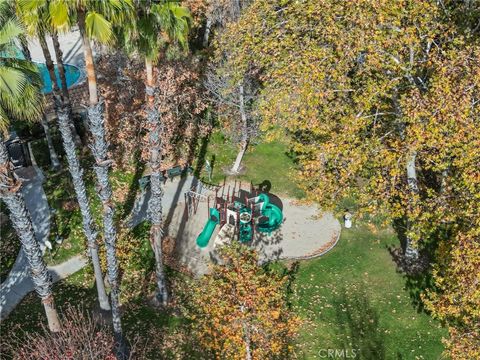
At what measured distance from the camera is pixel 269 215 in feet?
79.5

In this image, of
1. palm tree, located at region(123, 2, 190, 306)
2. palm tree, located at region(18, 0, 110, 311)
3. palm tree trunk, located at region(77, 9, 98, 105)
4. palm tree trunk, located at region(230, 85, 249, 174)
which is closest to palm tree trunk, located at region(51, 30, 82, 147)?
palm tree, located at region(18, 0, 110, 311)

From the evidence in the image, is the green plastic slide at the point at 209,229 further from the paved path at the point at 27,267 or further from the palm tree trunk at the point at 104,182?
the palm tree trunk at the point at 104,182

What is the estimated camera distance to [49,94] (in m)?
33.2

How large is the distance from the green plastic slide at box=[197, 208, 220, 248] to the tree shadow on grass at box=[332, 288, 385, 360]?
6.49 meters

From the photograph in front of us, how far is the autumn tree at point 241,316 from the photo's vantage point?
15984mm

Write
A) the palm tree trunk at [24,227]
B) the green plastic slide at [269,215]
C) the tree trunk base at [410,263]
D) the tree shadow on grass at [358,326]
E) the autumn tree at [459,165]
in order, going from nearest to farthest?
the palm tree trunk at [24,227] < the autumn tree at [459,165] < the tree shadow on grass at [358,326] < the tree trunk base at [410,263] < the green plastic slide at [269,215]

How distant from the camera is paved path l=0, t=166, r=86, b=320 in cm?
2014

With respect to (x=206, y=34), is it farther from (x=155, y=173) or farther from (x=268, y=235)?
(x=155, y=173)

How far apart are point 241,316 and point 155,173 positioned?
18.7 feet

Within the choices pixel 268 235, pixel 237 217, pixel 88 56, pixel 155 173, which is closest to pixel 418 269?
pixel 268 235

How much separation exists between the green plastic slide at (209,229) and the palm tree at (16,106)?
345 inches

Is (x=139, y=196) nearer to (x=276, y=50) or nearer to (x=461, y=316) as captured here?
(x=276, y=50)

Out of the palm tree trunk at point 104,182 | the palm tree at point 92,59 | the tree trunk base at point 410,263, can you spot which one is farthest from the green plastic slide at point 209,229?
the tree trunk base at point 410,263

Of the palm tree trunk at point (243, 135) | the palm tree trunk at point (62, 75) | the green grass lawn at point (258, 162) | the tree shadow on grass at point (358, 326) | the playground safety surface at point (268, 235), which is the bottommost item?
the tree shadow on grass at point (358, 326)
